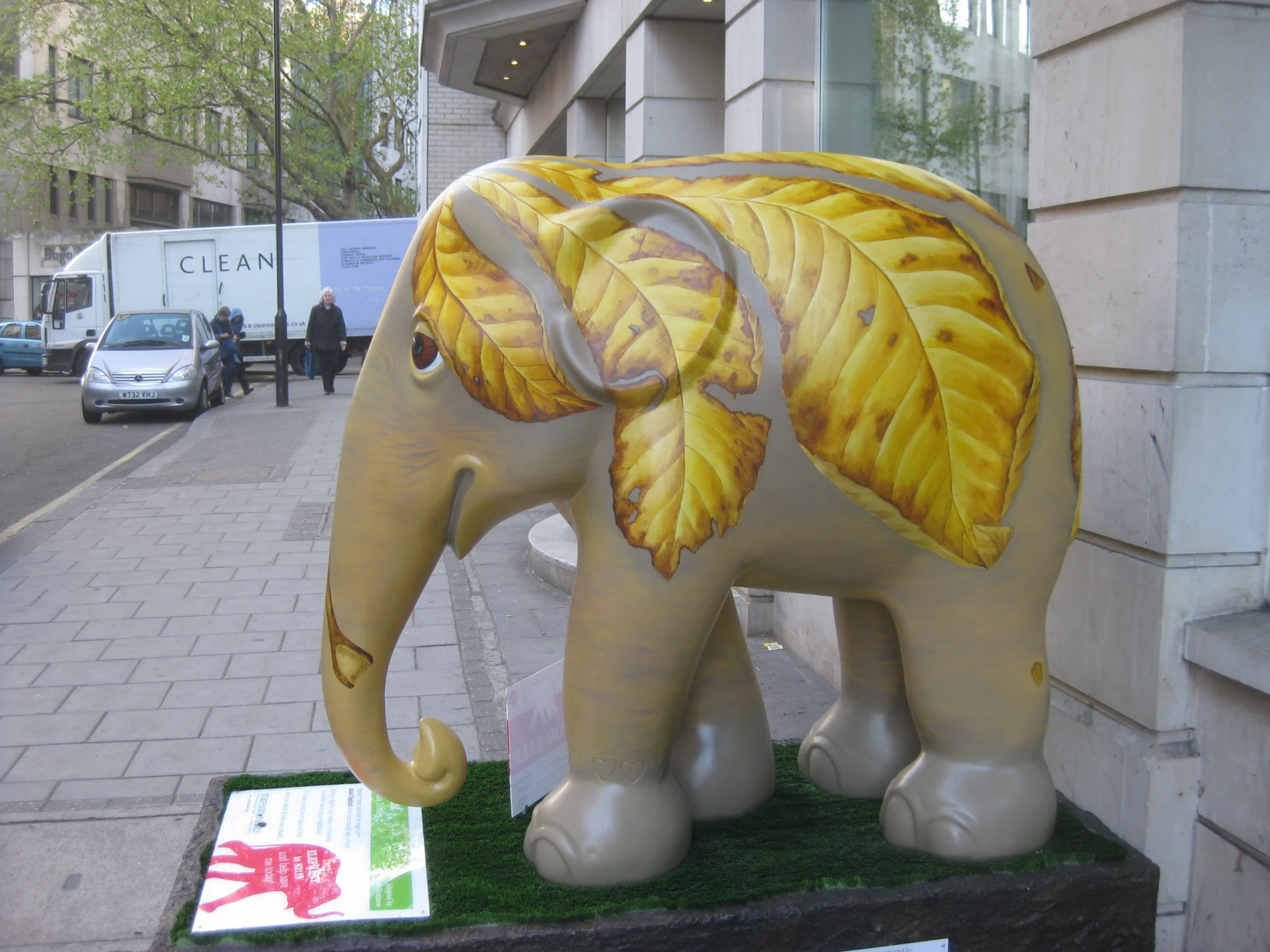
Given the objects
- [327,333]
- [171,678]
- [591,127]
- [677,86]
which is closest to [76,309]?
[327,333]

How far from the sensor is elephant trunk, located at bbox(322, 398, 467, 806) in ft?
6.85

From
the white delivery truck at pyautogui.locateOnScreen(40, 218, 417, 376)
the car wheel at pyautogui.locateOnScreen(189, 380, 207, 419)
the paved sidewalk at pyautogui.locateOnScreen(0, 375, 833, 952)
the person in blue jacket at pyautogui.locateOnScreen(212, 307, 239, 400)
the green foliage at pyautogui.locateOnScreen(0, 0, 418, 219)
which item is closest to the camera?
the paved sidewalk at pyautogui.locateOnScreen(0, 375, 833, 952)

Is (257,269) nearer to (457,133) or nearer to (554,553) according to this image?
(457,133)

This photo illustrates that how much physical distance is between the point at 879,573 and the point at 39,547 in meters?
7.75

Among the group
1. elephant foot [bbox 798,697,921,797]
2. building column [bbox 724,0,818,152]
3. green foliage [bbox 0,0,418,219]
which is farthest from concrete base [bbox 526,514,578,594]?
green foliage [bbox 0,0,418,219]

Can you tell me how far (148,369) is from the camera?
16641 millimetres

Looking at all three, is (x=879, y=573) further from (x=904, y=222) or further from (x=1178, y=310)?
(x=1178, y=310)

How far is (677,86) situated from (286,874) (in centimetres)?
637

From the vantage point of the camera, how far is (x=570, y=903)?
6.98 ft

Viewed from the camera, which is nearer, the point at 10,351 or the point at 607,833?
the point at 607,833

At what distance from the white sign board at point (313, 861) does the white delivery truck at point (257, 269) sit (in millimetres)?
21576

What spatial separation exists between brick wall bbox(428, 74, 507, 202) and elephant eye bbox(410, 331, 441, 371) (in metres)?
18.7

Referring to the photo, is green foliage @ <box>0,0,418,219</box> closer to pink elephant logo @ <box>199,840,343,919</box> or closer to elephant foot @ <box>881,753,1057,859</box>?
pink elephant logo @ <box>199,840,343,919</box>

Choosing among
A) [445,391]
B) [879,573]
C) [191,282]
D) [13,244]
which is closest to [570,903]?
[879,573]
